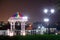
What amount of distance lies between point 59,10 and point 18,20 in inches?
114

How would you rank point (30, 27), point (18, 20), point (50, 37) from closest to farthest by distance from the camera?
point (50, 37) < point (18, 20) < point (30, 27)

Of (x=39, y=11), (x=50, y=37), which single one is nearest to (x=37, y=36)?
(x=50, y=37)

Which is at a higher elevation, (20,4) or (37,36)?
(20,4)

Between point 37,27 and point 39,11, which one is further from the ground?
point 39,11

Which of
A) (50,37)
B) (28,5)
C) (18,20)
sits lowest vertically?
(50,37)

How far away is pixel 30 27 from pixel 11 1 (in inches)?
82.5

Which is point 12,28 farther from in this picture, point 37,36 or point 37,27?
point 37,36

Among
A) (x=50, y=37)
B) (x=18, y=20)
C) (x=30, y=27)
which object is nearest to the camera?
(x=50, y=37)

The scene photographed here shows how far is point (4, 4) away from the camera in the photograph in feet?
48.1

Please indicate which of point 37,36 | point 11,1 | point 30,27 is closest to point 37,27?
point 30,27

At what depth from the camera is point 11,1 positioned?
14656mm

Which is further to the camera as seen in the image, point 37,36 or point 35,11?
point 35,11

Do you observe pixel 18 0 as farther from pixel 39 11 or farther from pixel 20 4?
pixel 39 11

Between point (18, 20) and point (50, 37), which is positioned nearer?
point (50, 37)
